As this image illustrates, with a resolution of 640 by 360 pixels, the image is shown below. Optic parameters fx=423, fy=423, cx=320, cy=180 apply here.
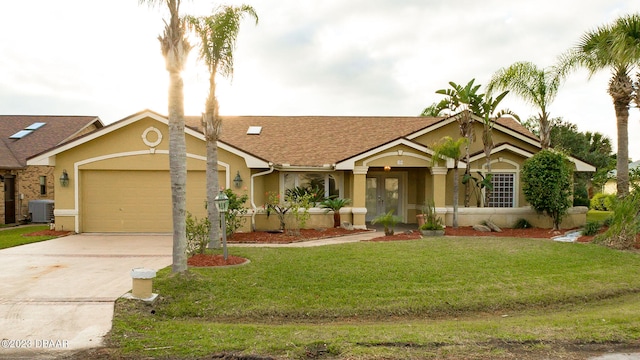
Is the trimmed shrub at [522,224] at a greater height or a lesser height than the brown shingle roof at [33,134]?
lesser

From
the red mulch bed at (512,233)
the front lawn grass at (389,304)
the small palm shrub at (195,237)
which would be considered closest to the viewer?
the front lawn grass at (389,304)

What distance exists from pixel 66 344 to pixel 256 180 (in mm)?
11359

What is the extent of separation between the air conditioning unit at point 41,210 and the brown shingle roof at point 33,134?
73.3 inches

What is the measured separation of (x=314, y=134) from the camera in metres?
21.0

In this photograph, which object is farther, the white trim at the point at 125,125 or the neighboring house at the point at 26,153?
the neighboring house at the point at 26,153

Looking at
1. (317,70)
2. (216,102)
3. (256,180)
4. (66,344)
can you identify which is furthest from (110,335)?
(317,70)

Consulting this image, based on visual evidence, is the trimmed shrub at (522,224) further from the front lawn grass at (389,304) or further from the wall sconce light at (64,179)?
the wall sconce light at (64,179)

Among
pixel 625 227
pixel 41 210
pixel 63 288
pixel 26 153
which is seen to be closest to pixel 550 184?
pixel 625 227

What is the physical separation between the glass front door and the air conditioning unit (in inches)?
588

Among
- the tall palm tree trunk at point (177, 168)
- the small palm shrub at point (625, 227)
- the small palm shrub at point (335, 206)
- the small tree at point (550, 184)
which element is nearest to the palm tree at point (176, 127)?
the tall palm tree trunk at point (177, 168)

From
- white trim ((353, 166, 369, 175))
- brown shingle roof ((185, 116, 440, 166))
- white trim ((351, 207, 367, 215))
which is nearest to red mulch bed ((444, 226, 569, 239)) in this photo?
white trim ((351, 207, 367, 215))

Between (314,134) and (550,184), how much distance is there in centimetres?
1066

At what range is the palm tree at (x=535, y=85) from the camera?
16.6 m

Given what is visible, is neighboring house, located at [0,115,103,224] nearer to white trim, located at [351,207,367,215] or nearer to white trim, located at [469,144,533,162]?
white trim, located at [351,207,367,215]
